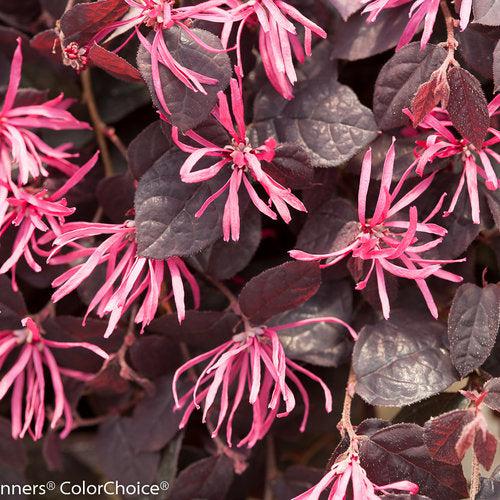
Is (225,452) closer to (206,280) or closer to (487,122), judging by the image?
(206,280)

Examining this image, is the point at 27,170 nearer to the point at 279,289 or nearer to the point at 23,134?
the point at 23,134

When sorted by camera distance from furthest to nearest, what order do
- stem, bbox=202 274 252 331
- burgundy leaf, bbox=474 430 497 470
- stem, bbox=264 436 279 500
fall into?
stem, bbox=264 436 279 500 < stem, bbox=202 274 252 331 < burgundy leaf, bbox=474 430 497 470

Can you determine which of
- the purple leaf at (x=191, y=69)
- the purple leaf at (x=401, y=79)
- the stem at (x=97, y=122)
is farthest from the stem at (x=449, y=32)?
the stem at (x=97, y=122)

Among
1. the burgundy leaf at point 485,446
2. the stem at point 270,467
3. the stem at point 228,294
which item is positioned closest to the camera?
the burgundy leaf at point 485,446

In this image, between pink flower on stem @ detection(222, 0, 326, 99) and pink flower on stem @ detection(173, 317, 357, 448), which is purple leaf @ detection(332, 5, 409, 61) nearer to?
pink flower on stem @ detection(222, 0, 326, 99)

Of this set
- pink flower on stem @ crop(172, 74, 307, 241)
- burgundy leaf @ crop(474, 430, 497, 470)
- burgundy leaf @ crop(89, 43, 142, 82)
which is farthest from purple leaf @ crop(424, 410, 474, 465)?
burgundy leaf @ crop(89, 43, 142, 82)

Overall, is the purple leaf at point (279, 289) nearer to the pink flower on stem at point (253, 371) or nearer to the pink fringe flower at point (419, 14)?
the pink flower on stem at point (253, 371)
